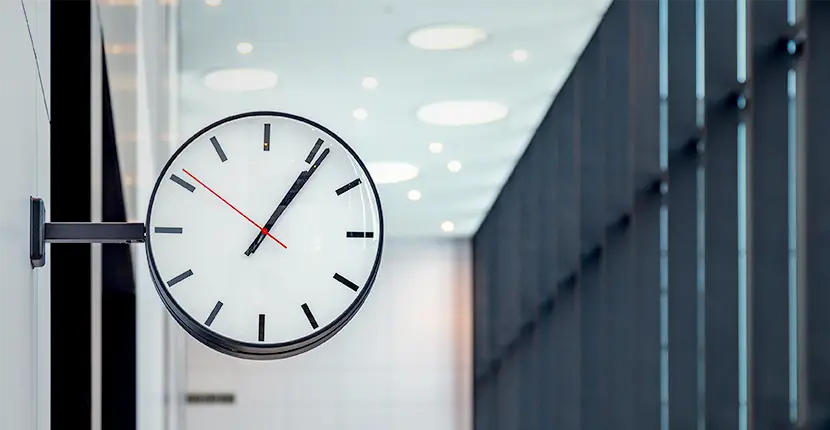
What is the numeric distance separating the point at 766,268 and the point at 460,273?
15.4m

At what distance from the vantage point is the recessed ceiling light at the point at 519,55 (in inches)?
467

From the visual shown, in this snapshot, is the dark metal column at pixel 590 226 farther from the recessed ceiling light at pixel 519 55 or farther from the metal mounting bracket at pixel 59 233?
the metal mounting bracket at pixel 59 233

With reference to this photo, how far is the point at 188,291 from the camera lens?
204 cm

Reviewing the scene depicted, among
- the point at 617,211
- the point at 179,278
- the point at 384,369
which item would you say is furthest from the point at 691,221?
the point at 384,369

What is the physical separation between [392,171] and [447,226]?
4.01m

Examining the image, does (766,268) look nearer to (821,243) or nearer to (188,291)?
(821,243)

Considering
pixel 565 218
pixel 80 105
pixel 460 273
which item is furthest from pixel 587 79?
pixel 460 273

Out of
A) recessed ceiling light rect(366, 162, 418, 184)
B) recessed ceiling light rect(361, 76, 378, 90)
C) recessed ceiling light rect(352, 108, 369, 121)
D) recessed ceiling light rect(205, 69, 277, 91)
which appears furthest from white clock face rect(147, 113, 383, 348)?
recessed ceiling light rect(366, 162, 418, 184)

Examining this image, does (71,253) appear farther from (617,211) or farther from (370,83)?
(370,83)

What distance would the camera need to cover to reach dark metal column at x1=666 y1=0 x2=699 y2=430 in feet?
27.1

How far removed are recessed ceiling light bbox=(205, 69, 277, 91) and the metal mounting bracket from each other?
35.2 feet

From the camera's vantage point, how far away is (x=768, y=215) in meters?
6.62

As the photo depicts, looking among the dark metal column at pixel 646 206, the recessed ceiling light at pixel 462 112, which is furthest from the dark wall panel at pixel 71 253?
the recessed ceiling light at pixel 462 112
